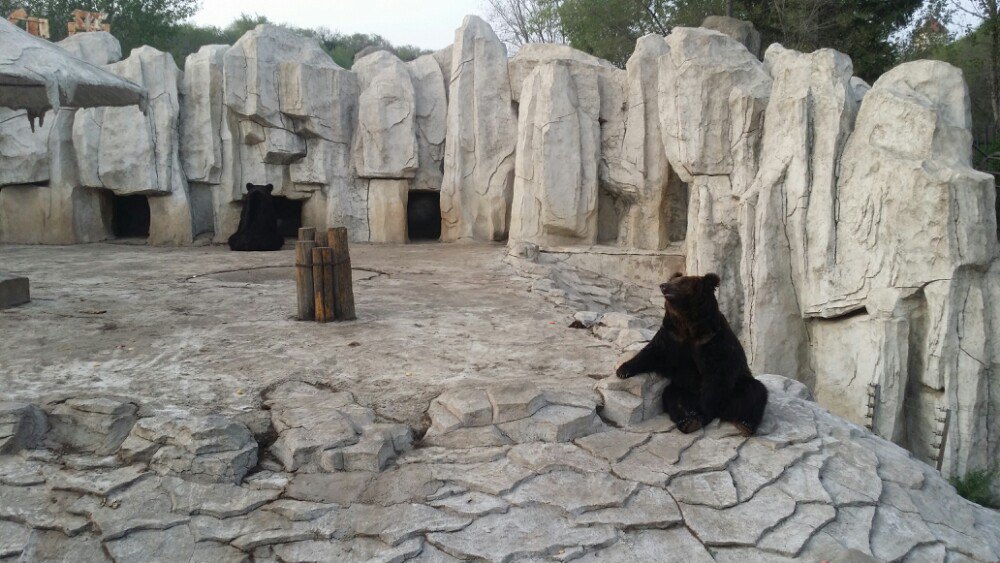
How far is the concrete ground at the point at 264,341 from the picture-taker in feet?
13.5

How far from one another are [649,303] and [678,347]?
6.31 meters

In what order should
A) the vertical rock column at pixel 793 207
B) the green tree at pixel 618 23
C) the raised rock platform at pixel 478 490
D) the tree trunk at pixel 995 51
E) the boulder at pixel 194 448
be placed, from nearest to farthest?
the raised rock platform at pixel 478 490 → the boulder at pixel 194 448 → the vertical rock column at pixel 793 207 → the tree trunk at pixel 995 51 → the green tree at pixel 618 23

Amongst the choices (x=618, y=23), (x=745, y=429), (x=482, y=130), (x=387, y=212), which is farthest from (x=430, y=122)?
(x=745, y=429)

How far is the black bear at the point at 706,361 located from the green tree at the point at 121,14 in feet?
65.8

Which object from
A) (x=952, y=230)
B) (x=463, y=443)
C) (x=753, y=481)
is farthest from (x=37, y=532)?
(x=952, y=230)

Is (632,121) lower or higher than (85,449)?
higher

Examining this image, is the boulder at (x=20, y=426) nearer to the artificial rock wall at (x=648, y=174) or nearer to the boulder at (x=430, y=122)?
the artificial rock wall at (x=648, y=174)

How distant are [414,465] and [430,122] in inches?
405

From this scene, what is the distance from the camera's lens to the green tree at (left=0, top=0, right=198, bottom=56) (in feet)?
63.9

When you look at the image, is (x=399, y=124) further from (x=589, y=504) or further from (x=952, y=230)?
(x=589, y=504)

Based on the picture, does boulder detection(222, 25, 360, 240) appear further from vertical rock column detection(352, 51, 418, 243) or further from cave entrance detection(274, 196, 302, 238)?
cave entrance detection(274, 196, 302, 238)

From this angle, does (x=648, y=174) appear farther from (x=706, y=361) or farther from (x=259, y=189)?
(x=706, y=361)

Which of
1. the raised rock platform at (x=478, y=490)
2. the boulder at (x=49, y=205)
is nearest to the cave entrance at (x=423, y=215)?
the boulder at (x=49, y=205)

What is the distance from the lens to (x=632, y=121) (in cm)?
1122
